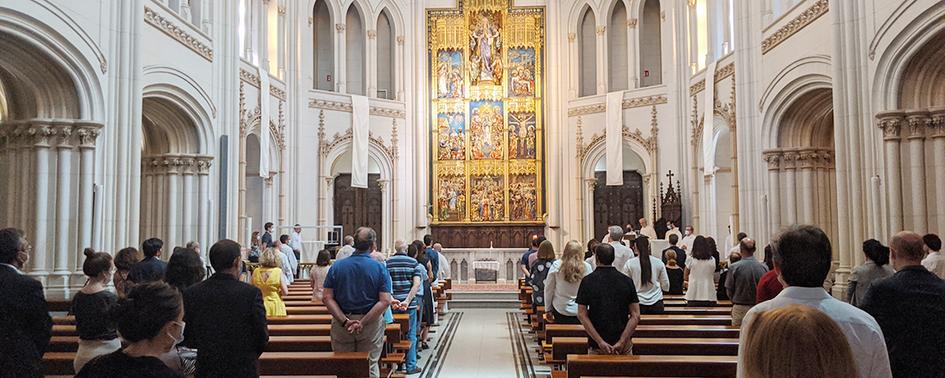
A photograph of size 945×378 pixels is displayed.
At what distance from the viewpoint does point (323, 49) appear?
23.3m

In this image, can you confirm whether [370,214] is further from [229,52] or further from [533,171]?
[229,52]

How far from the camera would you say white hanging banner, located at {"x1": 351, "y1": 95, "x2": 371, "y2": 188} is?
72.2 ft

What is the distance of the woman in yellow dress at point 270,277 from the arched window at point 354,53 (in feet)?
54.8

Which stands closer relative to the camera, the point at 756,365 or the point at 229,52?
the point at 756,365

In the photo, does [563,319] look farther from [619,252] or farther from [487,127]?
[487,127]

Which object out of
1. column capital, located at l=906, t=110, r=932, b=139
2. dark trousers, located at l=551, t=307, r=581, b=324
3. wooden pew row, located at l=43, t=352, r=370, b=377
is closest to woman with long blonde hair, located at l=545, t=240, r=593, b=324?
dark trousers, located at l=551, t=307, r=581, b=324

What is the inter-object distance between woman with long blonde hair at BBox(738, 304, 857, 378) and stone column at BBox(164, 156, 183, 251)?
14.2 metres

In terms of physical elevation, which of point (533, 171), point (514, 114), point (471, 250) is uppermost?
point (514, 114)

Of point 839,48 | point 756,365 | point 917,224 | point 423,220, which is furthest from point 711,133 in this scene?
point 756,365

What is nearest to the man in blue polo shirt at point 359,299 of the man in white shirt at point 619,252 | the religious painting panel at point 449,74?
the man in white shirt at point 619,252

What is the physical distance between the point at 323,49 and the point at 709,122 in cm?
1201

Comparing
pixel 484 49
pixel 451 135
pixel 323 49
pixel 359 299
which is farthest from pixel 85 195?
pixel 484 49

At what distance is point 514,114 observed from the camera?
24250 mm

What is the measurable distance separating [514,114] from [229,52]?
10.7 metres
